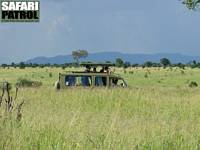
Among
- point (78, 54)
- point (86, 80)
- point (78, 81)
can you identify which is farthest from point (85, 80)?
point (78, 54)

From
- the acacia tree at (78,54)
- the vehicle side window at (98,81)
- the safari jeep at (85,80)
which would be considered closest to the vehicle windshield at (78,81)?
the safari jeep at (85,80)

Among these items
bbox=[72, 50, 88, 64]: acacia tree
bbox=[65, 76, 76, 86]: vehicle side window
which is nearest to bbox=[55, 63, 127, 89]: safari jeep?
bbox=[65, 76, 76, 86]: vehicle side window

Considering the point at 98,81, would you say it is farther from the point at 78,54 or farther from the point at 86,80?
the point at 78,54

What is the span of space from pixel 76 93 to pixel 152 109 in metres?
3.59

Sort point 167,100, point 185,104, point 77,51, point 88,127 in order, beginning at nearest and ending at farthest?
point 88,127
point 185,104
point 167,100
point 77,51

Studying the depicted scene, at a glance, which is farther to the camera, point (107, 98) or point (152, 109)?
point (107, 98)

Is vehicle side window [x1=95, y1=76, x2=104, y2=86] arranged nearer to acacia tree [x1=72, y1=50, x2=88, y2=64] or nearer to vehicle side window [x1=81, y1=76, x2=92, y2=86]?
vehicle side window [x1=81, y1=76, x2=92, y2=86]

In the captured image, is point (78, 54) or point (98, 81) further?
point (78, 54)

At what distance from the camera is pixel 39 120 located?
8.04 m

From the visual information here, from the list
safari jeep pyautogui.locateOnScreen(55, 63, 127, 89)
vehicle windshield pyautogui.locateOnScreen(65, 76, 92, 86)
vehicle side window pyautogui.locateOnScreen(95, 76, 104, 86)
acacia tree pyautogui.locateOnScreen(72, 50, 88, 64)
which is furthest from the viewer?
acacia tree pyautogui.locateOnScreen(72, 50, 88, 64)

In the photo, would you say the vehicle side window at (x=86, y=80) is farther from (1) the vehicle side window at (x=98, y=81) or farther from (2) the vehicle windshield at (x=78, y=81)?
(1) the vehicle side window at (x=98, y=81)

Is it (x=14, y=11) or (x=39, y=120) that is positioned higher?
(x=14, y=11)

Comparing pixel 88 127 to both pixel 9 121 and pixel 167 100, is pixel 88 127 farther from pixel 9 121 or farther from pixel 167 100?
pixel 167 100

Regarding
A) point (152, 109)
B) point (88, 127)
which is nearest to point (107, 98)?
point (152, 109)
